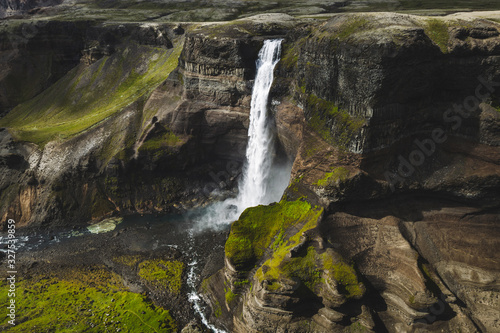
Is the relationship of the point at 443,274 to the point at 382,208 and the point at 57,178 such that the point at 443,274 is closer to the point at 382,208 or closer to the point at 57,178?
the point at 382,208

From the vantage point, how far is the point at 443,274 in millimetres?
29516

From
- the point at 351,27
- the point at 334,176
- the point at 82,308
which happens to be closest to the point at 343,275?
the point at 334,176

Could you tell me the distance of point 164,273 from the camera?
38.5 m

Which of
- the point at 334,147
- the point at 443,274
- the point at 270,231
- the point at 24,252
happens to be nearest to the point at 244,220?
the point at 270,231

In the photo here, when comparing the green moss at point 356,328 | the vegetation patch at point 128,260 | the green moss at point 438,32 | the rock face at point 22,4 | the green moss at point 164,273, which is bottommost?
the vegetation patch at point 128,260

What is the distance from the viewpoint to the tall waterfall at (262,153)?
157ft

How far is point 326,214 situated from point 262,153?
1903cm

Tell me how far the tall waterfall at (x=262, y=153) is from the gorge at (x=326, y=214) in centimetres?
44

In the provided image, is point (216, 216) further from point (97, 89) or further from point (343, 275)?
point (97, 89)

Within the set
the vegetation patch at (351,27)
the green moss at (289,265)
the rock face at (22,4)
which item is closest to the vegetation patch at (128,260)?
the green moss at (289,265)

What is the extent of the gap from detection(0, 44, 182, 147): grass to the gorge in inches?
908

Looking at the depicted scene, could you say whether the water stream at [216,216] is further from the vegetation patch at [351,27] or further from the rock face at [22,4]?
the rock face at [22,4]

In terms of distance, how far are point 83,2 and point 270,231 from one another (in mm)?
154618

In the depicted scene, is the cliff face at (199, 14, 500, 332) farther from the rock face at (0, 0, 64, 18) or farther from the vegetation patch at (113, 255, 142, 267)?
the rock face at (0, 0, 64, 18)
